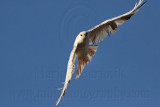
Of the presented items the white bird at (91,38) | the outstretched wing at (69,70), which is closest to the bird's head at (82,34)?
the white bird at (91,38)

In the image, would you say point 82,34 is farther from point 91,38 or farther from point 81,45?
point 91,38

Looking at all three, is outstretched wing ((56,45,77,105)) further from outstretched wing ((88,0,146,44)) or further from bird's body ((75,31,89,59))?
outstretched wing ((88,0,146,44))

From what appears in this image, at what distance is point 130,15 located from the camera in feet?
48.2

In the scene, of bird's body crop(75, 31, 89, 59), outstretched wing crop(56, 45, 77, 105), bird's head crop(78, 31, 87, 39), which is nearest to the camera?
outstretched wing crop(56, 45, 77, 105)

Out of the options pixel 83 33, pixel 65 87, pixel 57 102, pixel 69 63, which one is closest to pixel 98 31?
pixel 83 33

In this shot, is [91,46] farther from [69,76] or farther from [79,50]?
[69,76]

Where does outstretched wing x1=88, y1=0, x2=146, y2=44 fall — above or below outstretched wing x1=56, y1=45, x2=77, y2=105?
above

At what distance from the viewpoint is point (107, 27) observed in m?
15.0

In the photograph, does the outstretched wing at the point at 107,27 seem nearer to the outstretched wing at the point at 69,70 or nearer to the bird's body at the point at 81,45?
the bird's body at the point at 81,45

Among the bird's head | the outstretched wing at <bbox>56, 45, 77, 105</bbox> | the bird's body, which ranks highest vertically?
the bird's head

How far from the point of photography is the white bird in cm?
1334

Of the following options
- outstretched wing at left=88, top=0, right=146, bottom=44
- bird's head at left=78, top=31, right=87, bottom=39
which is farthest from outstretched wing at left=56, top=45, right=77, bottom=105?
outstretched wing at left=88, top=0, right=146, bottom=44

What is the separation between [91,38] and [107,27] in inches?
35.7

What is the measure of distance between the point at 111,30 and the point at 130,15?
3.68 ft
